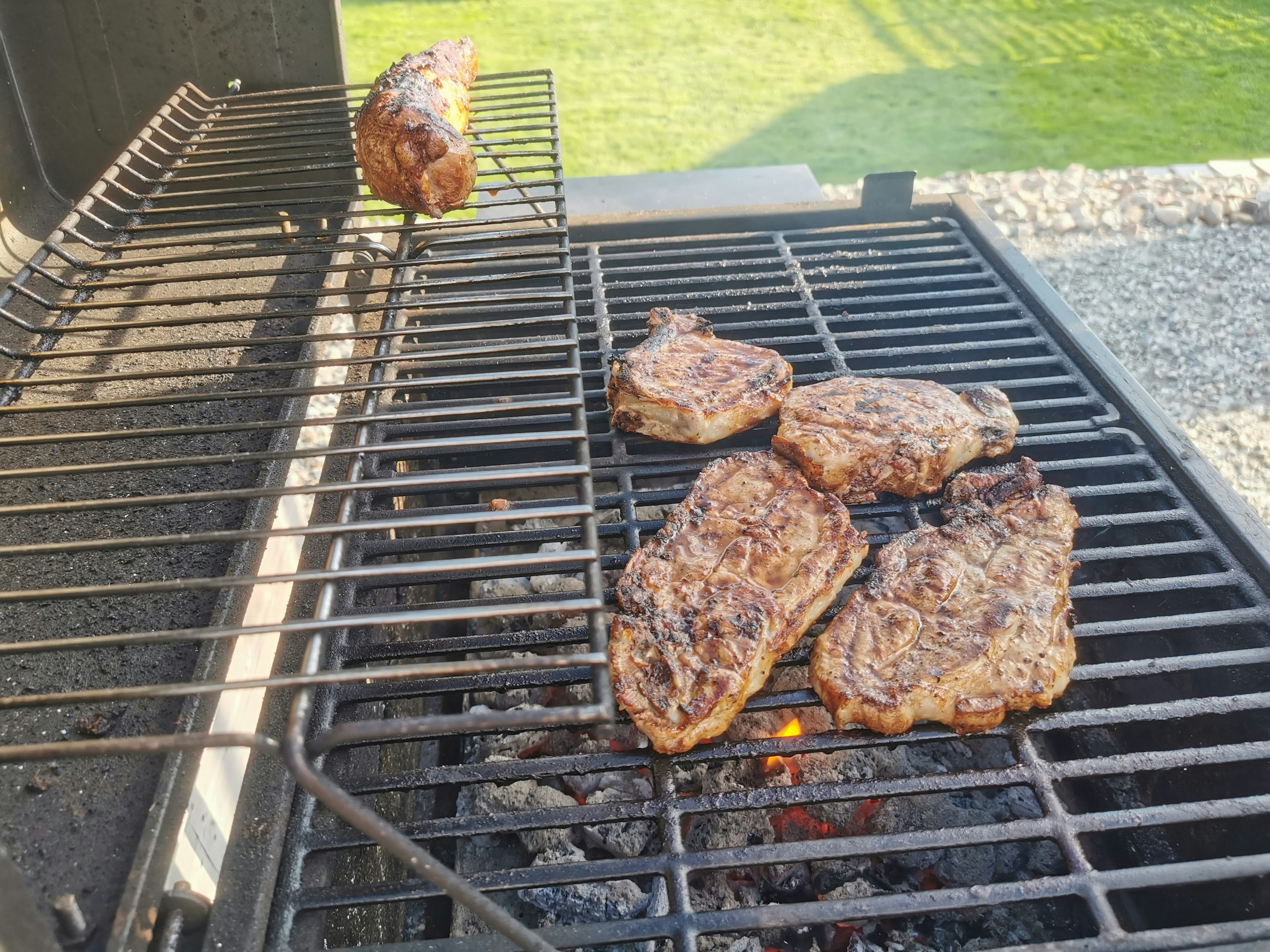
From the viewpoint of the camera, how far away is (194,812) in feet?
6.87

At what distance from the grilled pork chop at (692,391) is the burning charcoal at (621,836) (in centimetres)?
123

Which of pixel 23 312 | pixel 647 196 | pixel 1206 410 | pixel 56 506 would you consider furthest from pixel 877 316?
pixel 23 312

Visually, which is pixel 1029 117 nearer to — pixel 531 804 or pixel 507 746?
pixel 507 746

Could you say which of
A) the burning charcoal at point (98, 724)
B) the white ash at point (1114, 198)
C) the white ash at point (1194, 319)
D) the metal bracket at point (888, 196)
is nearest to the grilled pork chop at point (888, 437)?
the metal bracket at point (888, 196)

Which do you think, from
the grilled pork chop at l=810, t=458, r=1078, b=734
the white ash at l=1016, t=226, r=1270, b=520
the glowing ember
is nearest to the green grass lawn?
the white ash at l=1016, t=226, r=1270, b=520

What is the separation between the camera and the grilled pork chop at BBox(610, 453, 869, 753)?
2.11 metres

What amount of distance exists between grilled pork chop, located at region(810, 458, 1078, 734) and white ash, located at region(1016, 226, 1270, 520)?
2484 mm

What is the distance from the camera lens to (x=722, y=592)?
236cm

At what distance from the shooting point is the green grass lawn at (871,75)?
28.2 feet

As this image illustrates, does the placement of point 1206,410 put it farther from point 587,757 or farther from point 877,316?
point 587,757

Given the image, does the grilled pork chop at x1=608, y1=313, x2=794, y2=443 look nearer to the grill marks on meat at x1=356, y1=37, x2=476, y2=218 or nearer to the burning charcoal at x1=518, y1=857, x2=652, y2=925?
the grill marks on meat at x1=356, y1=37, x2=476, y2=218

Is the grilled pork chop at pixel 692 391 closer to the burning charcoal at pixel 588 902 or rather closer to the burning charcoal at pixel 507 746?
the burning charcoal at pixel 507 746

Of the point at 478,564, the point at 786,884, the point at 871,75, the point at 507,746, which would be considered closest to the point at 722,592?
the point at 478,564

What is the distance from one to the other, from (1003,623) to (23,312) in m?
3.79
